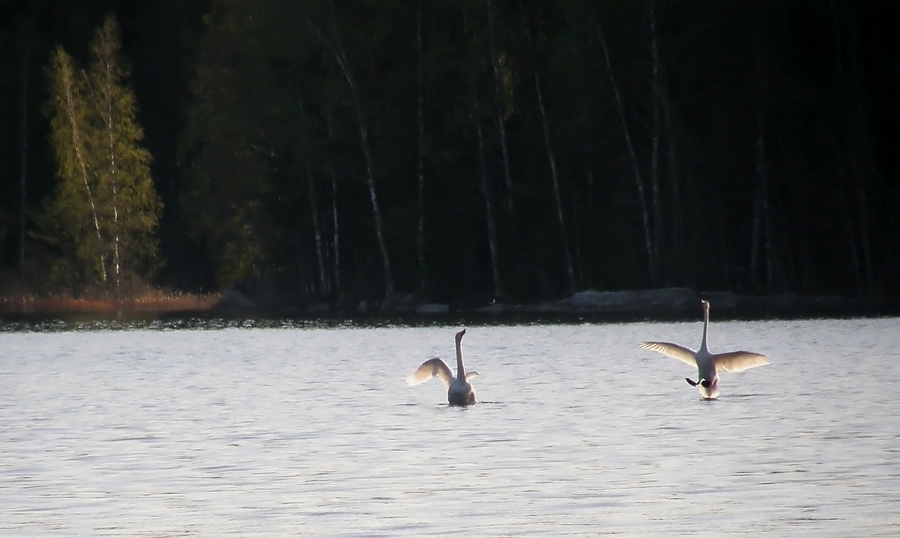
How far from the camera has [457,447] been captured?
51.9ft

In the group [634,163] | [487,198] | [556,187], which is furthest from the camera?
[487,198]

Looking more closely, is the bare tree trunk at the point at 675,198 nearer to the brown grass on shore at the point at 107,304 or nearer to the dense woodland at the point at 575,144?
the dense woodland at the point at 575,144

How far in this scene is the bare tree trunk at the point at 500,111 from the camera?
163ft

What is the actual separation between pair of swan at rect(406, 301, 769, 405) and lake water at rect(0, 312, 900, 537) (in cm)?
28

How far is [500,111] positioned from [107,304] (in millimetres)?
17346

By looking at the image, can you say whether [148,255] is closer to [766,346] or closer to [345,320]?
[345,320]

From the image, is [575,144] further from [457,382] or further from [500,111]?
[457,382]

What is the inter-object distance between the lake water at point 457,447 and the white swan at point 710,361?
0.30 m

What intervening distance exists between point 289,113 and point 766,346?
26.3 m

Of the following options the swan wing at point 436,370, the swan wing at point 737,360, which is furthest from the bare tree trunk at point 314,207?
the swan wing at point 737,360

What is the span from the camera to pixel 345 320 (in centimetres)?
4703

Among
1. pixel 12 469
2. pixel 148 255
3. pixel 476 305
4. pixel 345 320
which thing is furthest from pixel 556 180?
pixel 12 469

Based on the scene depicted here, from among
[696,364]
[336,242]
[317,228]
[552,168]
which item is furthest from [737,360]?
[317,228]

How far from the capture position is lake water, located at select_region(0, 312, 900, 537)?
11336mm
